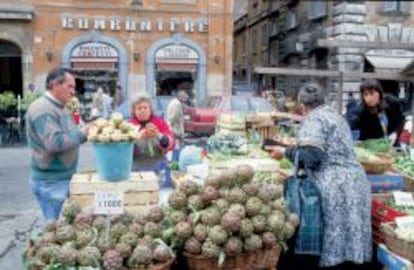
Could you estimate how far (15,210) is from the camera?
24.3 ft

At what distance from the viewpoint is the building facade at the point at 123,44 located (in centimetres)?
1895

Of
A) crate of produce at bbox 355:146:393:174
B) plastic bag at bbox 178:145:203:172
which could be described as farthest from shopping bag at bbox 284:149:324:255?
plastic bag at bbox 178:145:203:172

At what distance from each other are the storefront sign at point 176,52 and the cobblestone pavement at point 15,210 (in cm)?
821

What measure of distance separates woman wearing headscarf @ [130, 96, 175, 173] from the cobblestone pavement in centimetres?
147

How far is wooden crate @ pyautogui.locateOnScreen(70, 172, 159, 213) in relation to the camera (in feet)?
11.5

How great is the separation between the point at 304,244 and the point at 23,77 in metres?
16.9

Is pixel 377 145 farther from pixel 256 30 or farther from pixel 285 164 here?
pixel 256 30

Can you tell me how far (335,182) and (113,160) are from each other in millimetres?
1379

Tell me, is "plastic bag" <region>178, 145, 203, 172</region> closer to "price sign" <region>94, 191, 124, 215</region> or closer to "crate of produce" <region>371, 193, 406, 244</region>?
"crate of produce" <region>371, 193, 406, 244</region>

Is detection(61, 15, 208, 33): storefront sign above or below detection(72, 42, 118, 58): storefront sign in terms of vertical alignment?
above

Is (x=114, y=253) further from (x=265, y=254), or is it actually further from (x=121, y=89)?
(x=121, y=89)

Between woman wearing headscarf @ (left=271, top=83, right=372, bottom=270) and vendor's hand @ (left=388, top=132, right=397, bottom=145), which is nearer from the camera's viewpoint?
woman wearing headscarf @ (left=271, top=83, right=372, bottom=270)

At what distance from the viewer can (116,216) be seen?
324cm

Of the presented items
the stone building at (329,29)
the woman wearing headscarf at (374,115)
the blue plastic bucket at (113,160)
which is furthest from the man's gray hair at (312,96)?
the woman wearing headscarf at (374,115)
